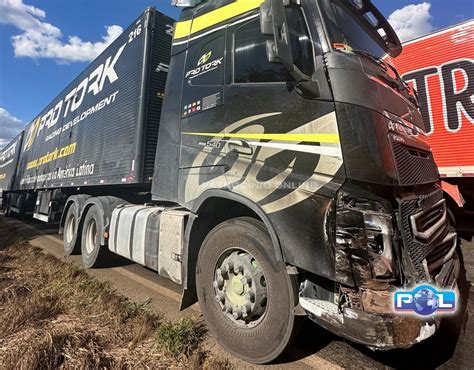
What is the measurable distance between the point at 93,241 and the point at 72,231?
3.88 ft

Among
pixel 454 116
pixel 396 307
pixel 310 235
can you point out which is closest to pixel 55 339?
pixel 310 235

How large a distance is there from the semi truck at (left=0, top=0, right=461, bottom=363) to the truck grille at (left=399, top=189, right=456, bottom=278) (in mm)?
16

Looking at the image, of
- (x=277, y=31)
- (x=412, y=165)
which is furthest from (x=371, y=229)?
(x=277, y=31)

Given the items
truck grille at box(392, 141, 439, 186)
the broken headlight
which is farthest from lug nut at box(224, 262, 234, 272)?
truck grille at box(392, 141, 439, 186)

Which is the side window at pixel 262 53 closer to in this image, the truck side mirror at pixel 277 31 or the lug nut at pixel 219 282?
the truck side mirror at pixel 277 31

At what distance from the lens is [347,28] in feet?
9.14

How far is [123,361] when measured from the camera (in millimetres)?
2361

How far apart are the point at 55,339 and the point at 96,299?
1.15 meters

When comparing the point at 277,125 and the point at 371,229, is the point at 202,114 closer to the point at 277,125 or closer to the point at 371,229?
the point at 277,125

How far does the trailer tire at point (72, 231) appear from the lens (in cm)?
625

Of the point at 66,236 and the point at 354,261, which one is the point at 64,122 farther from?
the point at 354,261

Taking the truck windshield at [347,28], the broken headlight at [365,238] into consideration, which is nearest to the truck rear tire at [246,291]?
the broken headlight at [365,238]

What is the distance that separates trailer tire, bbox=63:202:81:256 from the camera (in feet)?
20.5

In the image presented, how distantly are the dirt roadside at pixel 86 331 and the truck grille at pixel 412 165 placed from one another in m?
1.94
